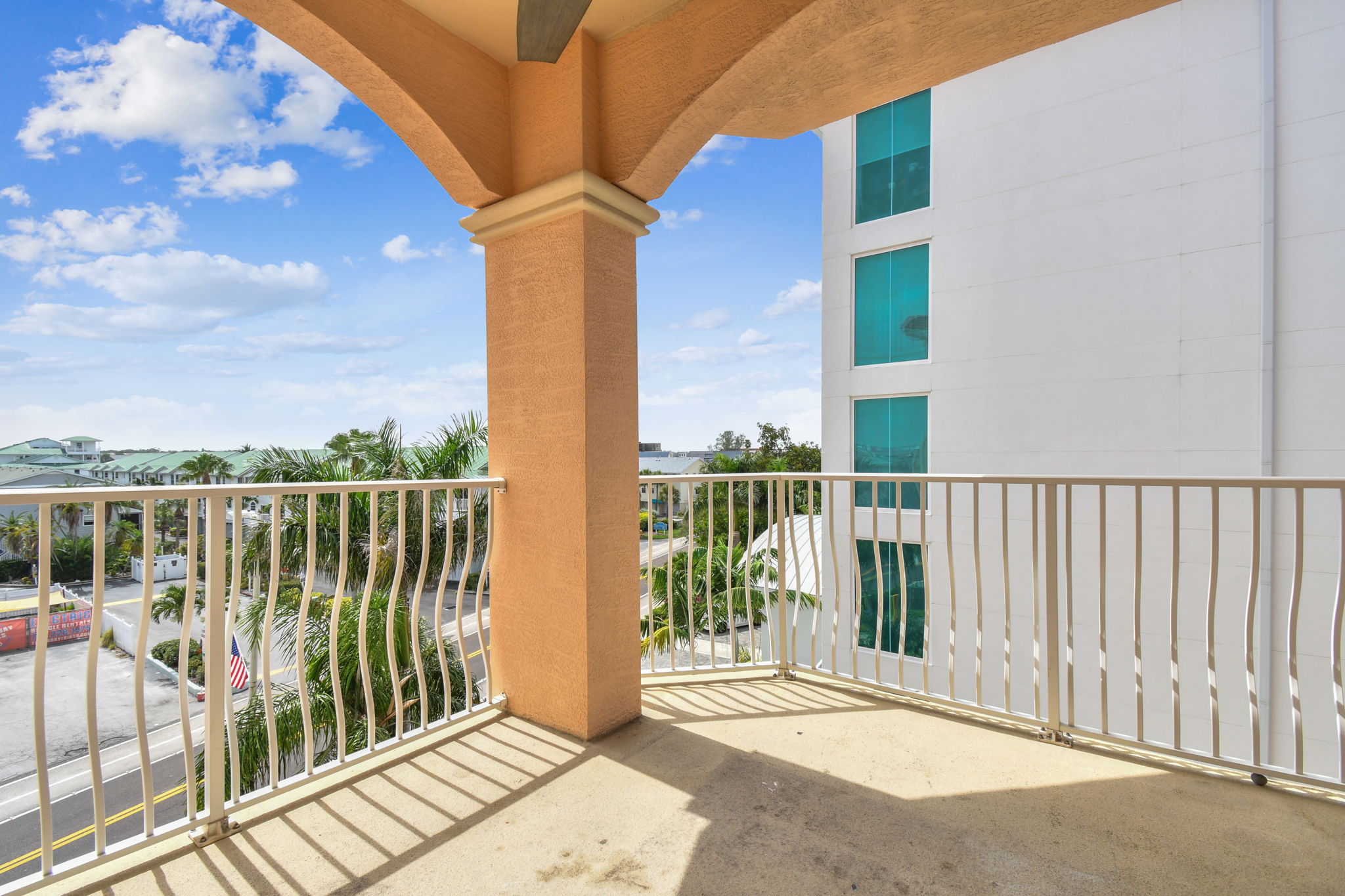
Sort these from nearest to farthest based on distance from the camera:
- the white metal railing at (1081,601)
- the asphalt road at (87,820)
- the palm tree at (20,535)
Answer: the palm tree at (20,535) → the white metal railing at (1081,601) → the asphalt road at (87,820)

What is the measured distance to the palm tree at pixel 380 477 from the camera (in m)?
7.23

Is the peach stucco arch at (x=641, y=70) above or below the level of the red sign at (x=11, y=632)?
above

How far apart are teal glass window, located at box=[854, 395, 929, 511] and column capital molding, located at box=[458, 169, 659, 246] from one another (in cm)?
611

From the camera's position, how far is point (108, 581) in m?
1.65

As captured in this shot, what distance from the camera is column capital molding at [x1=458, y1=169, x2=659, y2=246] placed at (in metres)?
2.20

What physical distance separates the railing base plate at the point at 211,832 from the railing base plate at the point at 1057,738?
8.83 ft

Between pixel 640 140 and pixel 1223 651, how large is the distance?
25.2 feet

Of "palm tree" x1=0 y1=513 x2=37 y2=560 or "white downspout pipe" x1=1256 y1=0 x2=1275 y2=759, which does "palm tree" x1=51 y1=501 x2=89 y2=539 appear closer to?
"palm tree" x1=0 y1=513 x2=37 y2=560

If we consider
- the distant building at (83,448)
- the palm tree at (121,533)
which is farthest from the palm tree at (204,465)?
the palm tree at (121,533)

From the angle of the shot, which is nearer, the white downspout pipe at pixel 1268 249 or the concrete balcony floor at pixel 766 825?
the concrete balcony floor at pixel 766 825

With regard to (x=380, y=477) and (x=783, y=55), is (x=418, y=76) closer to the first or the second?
(x=783, y=55)

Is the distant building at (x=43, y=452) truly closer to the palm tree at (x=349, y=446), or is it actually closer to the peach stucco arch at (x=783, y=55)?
the palm tree at (x=349, y=446)

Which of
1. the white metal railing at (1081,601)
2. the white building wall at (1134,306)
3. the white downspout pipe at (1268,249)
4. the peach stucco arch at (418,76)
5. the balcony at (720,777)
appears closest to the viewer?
the balcony at (720,777)

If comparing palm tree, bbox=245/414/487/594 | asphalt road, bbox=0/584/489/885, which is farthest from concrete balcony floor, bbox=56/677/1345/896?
asphalt road, bbox=0/584/489/885
